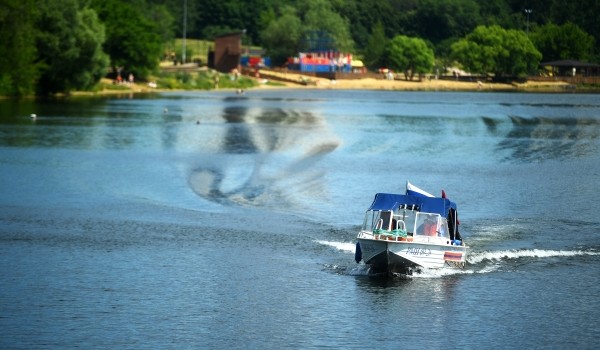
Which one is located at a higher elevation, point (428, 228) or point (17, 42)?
point (17, 42)

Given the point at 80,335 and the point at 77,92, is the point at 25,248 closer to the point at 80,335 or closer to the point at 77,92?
the point at 80,335

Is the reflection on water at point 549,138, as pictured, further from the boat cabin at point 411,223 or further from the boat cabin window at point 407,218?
the boat cabin at point 411,223

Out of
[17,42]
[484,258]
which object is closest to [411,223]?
[484,258]

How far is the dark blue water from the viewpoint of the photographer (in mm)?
31750

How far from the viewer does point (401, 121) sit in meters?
111

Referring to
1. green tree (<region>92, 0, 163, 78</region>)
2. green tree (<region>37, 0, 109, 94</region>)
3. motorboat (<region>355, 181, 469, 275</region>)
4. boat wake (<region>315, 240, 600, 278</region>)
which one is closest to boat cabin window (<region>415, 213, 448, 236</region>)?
motorboat (<region>355, 181, 469, 275</region>)

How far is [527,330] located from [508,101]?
432 ft

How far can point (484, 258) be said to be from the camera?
41219 millimetres

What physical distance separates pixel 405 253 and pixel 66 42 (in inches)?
3477

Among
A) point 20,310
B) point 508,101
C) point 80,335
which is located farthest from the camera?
point 508,101

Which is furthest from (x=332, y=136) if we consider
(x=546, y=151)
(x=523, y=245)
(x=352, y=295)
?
(x=352, y=295)

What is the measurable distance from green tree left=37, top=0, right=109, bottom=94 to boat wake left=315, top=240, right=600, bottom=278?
8058cm

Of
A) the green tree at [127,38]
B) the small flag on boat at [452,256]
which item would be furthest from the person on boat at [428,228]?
the green tree at [127,38]

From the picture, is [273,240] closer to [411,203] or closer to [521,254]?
[411,203]
